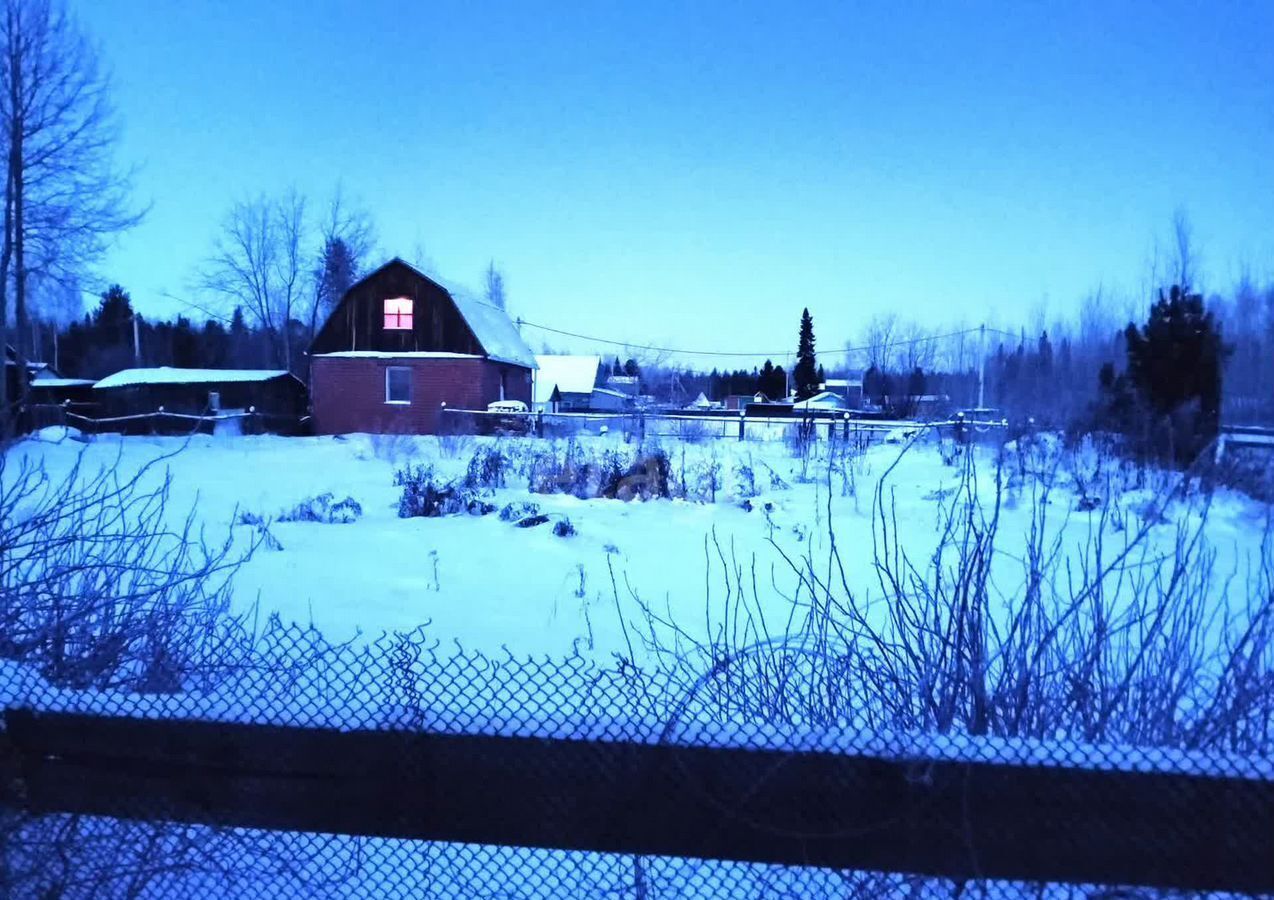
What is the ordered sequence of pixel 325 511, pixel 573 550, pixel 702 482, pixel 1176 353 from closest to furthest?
pixel 573 550, pixel 325 511, pixel 702 482, pixel 1176 353

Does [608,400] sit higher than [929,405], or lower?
higher

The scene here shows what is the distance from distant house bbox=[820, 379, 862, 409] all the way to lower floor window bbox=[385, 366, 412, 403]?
41457mm

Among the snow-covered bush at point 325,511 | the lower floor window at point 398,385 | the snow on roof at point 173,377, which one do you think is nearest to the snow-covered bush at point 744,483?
the snow-covered bush at point 325,511

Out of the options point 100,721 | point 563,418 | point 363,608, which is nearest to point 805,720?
point 100,721

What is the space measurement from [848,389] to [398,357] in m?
47.5

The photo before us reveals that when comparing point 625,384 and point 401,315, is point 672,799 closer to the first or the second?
point 401,315

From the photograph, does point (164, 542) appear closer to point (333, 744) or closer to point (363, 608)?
point (363, 608)

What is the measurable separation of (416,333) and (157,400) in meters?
8.83

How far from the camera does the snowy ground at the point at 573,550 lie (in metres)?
5.55

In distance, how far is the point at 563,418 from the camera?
81.8ft

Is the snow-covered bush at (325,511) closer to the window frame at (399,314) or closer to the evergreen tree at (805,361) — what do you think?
the window frame at (399,314)

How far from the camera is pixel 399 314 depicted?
89.6ft

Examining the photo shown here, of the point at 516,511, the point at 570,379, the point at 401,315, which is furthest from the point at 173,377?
the point at 570,379

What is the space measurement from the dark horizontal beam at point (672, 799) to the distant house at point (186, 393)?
27.2 meters
